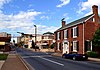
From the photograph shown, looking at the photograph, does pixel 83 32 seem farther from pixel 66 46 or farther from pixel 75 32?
pixel 66 46

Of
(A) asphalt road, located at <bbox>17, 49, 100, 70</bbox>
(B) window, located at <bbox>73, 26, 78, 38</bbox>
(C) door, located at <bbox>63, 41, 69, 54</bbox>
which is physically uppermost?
(B) window, located at <bbox>73, 26, 78, 38</bbox>

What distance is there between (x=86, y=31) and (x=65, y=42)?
37.5ft

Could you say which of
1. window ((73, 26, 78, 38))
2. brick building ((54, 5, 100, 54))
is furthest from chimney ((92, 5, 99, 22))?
window ((73, 26, 78, 38))

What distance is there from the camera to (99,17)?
50.1 metres

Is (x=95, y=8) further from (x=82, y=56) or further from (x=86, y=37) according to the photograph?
(x=82, y=56)

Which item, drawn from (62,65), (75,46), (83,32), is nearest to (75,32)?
(75,46)

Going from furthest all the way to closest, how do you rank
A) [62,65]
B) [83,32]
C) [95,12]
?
[95,12] < [83,32] < [62,65]

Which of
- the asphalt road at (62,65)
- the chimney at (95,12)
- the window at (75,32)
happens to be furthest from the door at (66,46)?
the asphalt road at (62,65)

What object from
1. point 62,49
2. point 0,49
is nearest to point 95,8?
point 62,49

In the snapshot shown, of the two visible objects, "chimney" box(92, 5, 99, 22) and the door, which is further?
the door

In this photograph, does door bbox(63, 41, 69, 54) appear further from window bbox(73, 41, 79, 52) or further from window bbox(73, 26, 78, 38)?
window bbox(73, 26, 78, 38)

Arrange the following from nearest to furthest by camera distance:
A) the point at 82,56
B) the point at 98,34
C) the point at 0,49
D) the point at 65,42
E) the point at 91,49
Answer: the point at 82,56, the point at 98,34, the point at 91,49, the point at 65,42, the point at 0,49

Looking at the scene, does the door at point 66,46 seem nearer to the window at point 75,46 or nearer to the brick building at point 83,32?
the brick building at point 83,32

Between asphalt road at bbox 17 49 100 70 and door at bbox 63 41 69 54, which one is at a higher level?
door at bbox 63 41 69 54
